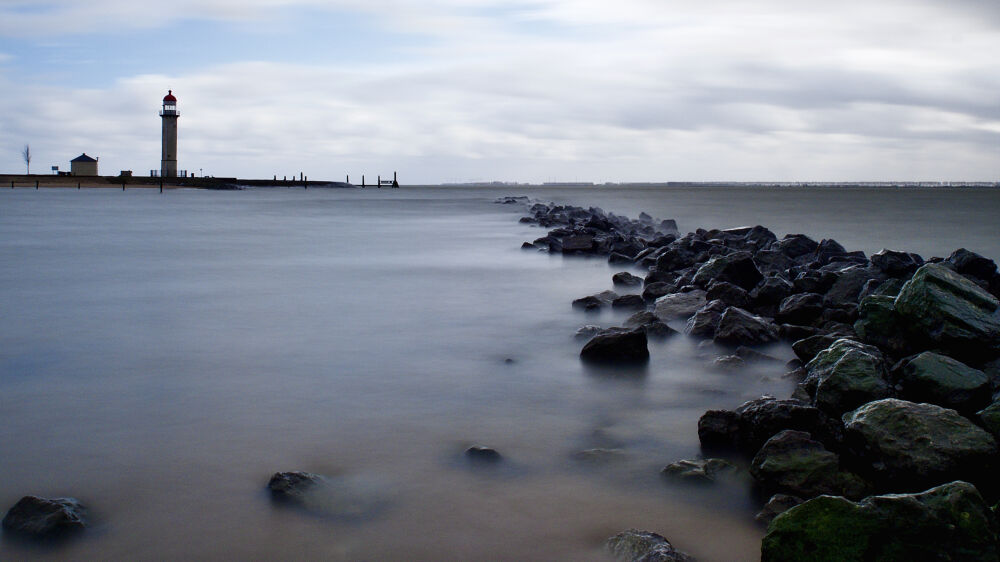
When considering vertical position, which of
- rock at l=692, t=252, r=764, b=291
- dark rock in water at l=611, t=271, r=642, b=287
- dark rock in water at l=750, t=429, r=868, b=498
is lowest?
dark rock in water at l=750, t=429, r=868, b=498

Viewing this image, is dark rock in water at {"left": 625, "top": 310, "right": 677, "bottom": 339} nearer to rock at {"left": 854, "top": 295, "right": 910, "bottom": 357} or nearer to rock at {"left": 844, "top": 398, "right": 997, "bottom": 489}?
rock at {"left": 854, "top": 295, "right": 910, "bottom": 357}

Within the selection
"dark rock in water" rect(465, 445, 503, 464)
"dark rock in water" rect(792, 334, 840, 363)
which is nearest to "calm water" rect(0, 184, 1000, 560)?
"dark rock in water" rect(465, 445, 503, 464)

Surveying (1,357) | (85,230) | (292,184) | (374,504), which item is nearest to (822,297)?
(374,504)

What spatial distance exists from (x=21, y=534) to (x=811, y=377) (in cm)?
426

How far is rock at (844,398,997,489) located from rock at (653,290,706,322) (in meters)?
4.49

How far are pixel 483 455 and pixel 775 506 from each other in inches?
58.8

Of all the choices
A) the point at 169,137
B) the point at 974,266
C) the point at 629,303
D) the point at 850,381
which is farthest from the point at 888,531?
the point at 169,137

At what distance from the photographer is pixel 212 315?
8750mm

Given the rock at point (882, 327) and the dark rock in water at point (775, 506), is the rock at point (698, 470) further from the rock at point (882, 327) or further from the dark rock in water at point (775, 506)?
the rock at point (882, 327)

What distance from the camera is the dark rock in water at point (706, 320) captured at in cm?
725

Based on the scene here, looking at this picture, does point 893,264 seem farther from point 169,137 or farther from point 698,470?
point 169,137

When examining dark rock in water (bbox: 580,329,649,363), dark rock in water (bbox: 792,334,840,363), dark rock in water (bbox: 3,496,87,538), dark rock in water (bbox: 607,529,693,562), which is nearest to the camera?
dark rock in water (bbox: 607,529,693,562)

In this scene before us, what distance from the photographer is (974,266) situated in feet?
29.7

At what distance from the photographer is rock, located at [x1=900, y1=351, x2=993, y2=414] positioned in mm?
4270
